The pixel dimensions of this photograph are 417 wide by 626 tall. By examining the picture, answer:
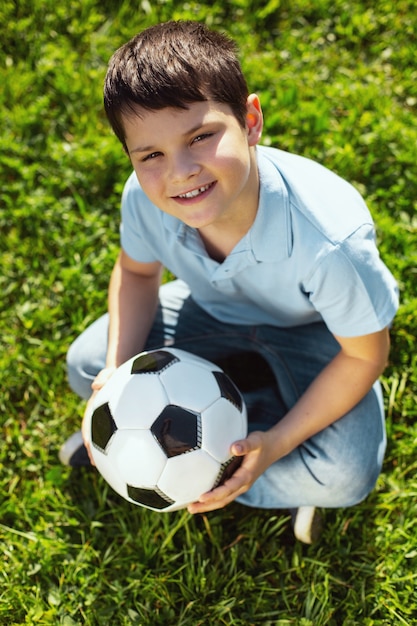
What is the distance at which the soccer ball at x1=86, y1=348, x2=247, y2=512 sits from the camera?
6.63 feet

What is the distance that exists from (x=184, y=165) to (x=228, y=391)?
0.76m

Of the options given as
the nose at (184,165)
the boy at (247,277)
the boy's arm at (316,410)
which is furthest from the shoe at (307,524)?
the nose at (184,165)

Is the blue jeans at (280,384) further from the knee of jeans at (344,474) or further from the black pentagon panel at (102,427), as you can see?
the black pentagon panel at (102,427)

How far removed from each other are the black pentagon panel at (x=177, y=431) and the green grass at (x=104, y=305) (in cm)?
59

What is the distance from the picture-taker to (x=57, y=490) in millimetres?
2670

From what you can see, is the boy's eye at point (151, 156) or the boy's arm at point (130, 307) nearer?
the boy's eye at point (151, 156)

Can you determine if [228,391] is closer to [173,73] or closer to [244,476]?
[244,476]

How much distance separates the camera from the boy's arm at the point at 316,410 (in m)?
2.11

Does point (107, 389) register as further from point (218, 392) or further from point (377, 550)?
point (377, 550)

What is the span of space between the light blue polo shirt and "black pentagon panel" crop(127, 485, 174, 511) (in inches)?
27.6

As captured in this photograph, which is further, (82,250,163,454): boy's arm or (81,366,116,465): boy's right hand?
(82,250,163,454): boy's arm

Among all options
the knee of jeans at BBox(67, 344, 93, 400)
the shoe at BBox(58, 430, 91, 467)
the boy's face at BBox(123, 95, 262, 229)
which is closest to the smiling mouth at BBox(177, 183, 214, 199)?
the boy's face at BBox(123, 95, 262, 229)

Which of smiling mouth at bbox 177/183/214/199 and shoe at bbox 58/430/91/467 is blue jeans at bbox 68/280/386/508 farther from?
smiling mouth at bbox 177/183/214/199

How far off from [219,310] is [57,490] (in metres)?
0.98
